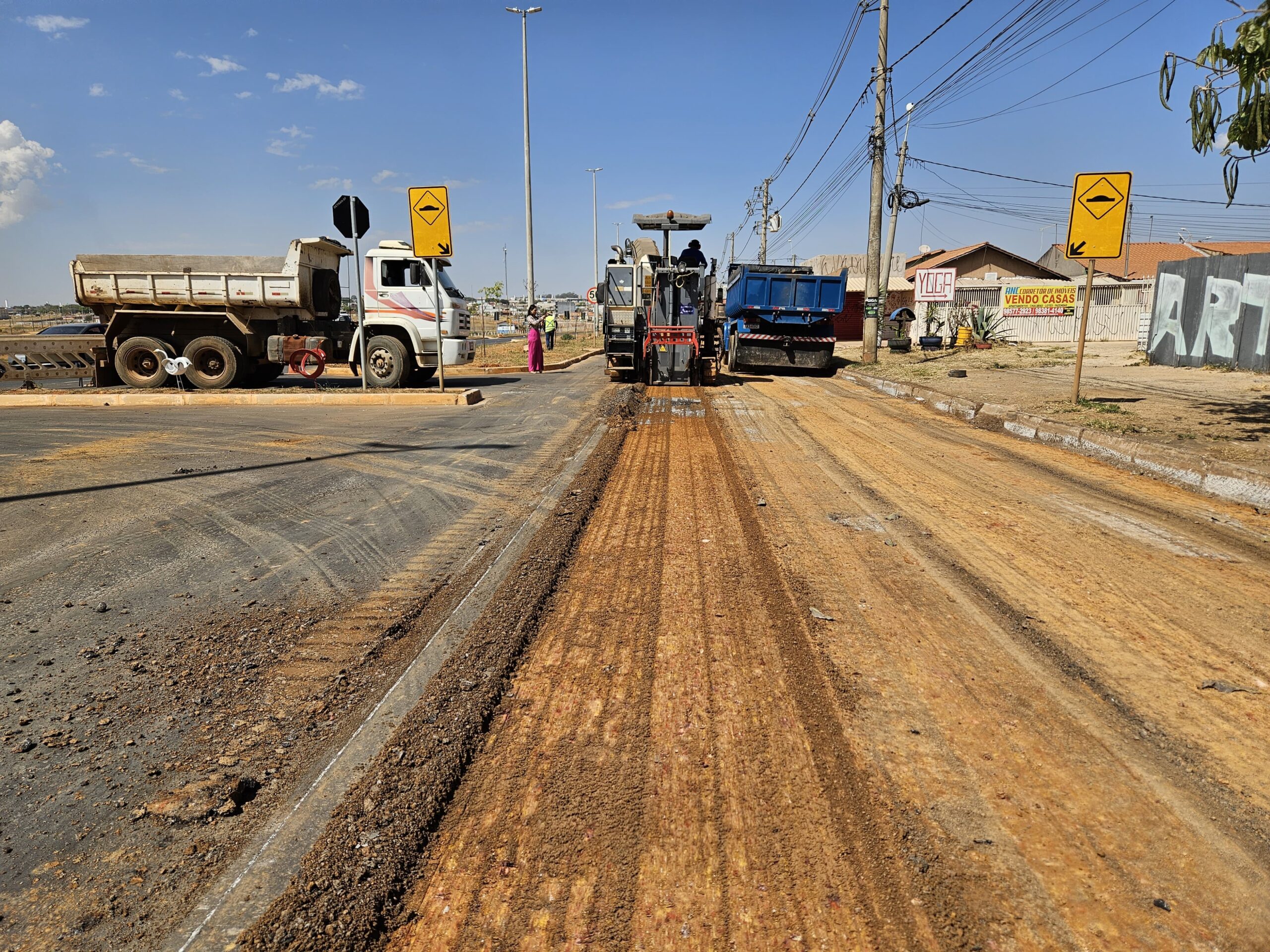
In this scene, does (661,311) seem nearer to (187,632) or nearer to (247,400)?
(247,400)

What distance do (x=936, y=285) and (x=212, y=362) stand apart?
2367cm

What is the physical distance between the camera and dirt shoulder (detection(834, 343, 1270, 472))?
8602mm

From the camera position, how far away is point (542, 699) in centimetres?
318

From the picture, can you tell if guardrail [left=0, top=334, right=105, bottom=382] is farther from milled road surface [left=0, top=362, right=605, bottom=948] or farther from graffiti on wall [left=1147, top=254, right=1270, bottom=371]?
graffiti on wall [left=1147, top=254, right=1270, bottom=371]

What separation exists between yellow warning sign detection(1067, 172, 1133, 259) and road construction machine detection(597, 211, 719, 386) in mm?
7424

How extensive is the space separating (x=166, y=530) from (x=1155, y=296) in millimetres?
23118

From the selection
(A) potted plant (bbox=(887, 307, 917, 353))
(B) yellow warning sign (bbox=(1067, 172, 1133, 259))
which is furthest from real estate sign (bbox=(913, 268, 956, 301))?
(B) yellow warning sign (bbox=(1067, 172, 1133, 259))

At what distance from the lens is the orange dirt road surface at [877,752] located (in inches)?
82.1

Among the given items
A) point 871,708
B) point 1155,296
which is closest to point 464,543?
point 871,708

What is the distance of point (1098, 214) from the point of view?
10375 mm

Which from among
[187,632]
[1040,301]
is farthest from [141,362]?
[1040,301]

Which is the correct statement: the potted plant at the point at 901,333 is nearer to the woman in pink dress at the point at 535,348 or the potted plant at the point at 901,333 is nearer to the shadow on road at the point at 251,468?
the woman in pink dress at the point at 535,348

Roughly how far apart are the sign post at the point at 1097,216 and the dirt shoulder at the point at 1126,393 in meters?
1.48

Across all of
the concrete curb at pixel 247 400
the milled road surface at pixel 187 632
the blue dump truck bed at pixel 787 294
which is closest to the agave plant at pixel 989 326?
the blue dump truck bed at pixel 787 294
